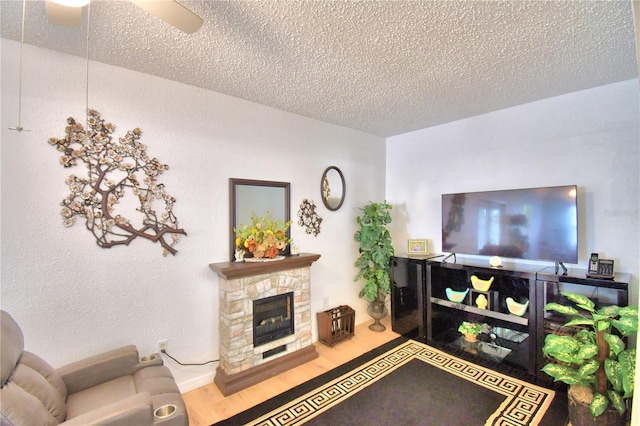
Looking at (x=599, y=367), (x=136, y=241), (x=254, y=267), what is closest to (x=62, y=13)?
(x=136, y=241)

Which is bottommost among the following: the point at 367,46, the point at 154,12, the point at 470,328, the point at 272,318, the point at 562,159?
→ the point at 470,328

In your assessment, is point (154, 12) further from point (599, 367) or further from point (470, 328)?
point (470, 328)

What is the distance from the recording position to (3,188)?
1.72m

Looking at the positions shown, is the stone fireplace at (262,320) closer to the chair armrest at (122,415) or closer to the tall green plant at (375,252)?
the tall green plant at (375,252)

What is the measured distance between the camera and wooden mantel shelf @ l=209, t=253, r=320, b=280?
2381 millimetres

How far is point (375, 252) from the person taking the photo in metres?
3.52

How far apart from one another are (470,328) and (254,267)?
2.30 meters

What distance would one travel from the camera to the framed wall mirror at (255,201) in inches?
105

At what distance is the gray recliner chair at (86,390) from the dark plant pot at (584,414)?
2393 millimetres

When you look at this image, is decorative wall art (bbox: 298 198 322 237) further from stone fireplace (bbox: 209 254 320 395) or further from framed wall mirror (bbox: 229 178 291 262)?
stone fireplace (bbox: 209 254 320 395)

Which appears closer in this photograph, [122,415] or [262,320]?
[122,415]

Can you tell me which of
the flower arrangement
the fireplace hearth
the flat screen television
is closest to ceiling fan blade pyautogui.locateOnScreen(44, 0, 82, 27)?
the flower arrangement

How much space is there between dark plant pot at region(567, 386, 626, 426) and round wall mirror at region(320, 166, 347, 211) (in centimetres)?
257

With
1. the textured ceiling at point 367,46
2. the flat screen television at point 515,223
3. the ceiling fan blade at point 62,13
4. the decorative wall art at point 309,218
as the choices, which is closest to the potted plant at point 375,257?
the decorative wall art at point 309,218
